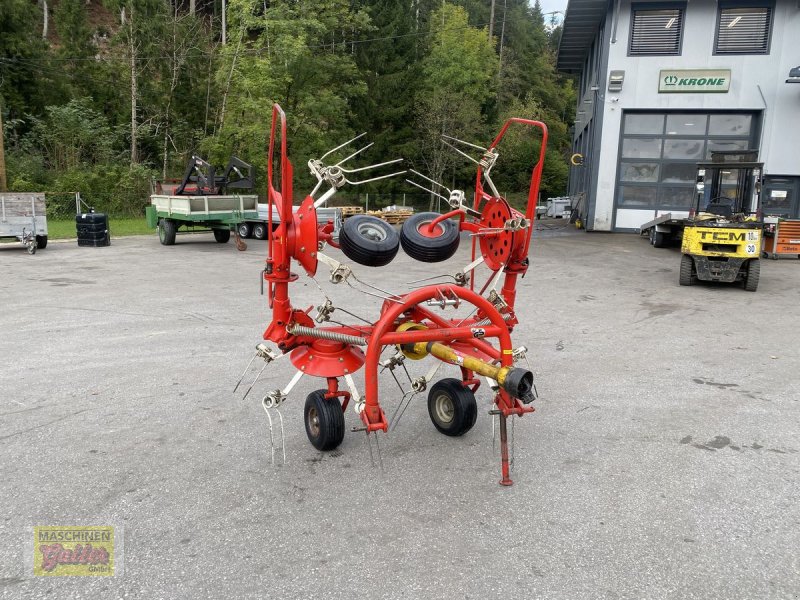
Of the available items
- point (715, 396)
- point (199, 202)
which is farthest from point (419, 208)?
point (715, 396)

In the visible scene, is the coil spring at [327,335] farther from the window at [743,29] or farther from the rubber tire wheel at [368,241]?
the window at [743,29]

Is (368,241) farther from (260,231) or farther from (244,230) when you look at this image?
(260,231)

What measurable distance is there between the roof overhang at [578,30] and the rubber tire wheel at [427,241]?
22236 millimetres

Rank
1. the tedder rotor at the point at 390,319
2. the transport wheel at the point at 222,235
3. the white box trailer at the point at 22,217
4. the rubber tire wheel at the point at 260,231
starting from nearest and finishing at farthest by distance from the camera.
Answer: the tedder rotor at the point at 390,319 → the white box trailer at the point at 22,217 → the transport wheel at the point at 222,235 → the rubber tire wheel at the point at 260,231

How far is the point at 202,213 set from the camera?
17.3 metres

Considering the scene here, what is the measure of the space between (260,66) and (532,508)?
25814 millimetres

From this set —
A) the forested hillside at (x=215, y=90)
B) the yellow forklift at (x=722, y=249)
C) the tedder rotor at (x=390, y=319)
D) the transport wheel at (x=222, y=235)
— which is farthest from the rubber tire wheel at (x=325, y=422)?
the forested hillside at (x=215, y=90)

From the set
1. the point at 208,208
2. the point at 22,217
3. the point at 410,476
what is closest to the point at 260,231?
the point at 208,208

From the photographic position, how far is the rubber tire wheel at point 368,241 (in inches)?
171

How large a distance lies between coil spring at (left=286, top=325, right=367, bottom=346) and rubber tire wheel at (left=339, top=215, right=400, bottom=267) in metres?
0.52

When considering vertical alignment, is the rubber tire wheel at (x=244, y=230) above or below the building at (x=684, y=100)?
below

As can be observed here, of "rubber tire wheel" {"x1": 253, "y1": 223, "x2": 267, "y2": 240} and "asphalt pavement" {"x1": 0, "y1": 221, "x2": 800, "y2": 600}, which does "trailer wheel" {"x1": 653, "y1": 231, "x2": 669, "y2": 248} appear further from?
"rubber tire wheel" {"x1": 253, "y1": 223, "x2": 267, "y2": 240}

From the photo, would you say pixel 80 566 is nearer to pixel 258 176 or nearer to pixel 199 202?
pixel 199 202

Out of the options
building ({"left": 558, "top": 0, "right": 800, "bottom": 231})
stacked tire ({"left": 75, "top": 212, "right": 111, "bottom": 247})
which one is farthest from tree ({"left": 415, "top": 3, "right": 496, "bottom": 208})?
stacked tire ({"left": 75, "top": 212, "right": 111, "bottom": 247})
